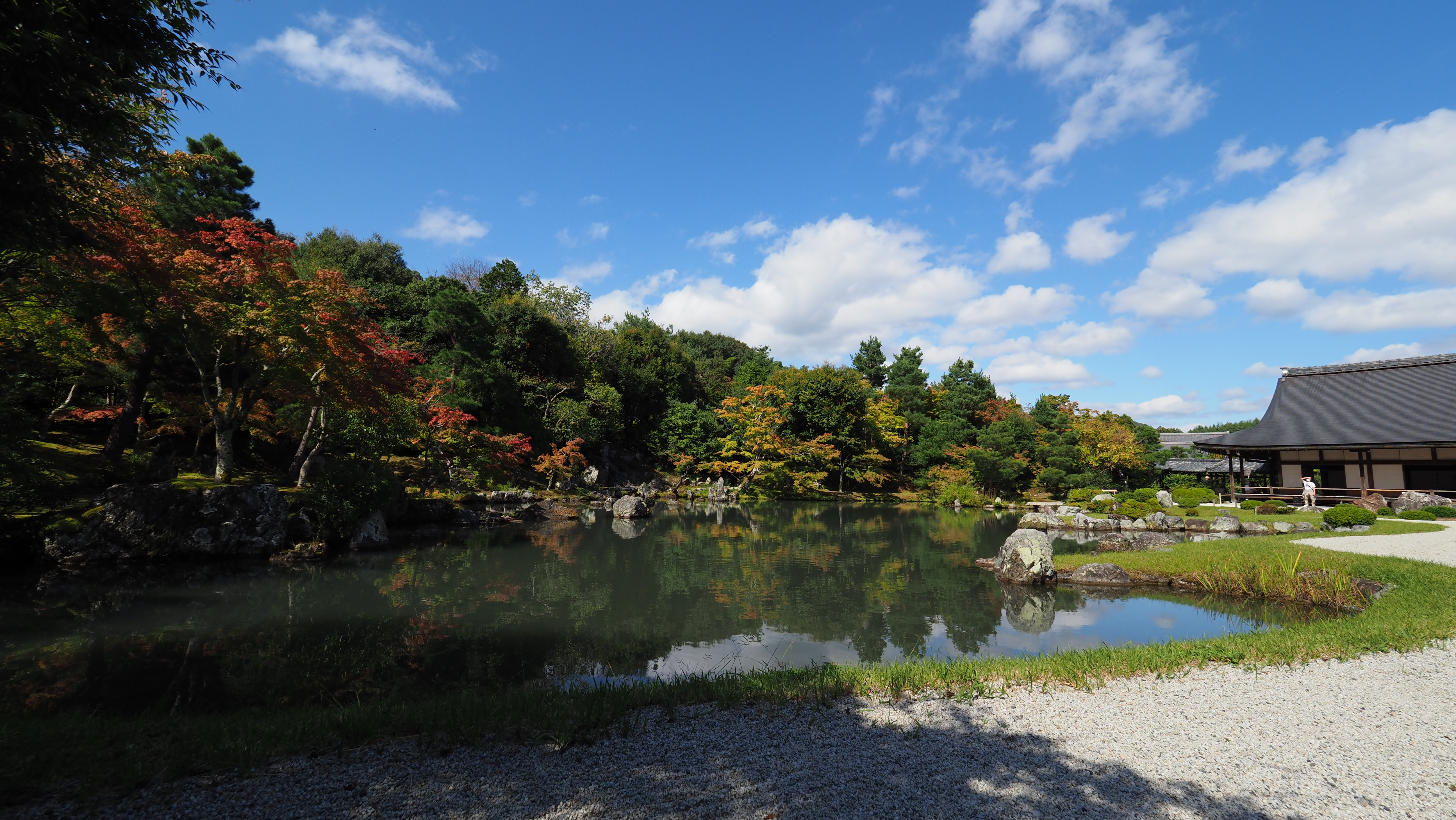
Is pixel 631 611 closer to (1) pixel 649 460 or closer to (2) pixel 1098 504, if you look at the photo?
(2) pixel 1098 504

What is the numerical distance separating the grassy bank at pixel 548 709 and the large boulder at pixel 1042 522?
34.4 ft

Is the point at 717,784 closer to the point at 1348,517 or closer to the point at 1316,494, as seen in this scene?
the point at 1348,517

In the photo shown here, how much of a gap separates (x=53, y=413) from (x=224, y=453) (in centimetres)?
354

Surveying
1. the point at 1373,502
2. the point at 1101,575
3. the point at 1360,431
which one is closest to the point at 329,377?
the point at 1101,575

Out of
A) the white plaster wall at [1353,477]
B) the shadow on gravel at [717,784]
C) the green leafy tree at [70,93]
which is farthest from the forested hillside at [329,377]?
the white plaster wall at [1353,477]

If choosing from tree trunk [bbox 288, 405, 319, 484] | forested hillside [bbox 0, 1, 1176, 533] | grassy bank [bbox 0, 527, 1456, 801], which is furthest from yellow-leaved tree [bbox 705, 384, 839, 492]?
grassy bank [bbox 0, 527, 1456, 801]

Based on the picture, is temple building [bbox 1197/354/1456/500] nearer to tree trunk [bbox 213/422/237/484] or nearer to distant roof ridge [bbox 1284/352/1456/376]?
distant roof ridge [bbox 1284/352/1456/376]

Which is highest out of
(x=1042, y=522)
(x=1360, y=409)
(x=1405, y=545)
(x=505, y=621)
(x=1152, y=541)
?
(x=1360, y=409)

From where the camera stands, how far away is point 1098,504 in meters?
18.1

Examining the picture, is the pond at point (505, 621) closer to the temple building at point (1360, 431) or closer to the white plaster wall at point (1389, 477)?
the temple building at point (1360, 431)

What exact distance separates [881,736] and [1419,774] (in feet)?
7.85

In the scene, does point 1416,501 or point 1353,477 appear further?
point 1353,477

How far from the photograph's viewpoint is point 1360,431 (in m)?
17.0

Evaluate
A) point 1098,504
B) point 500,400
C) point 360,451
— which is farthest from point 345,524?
point 1098,504
